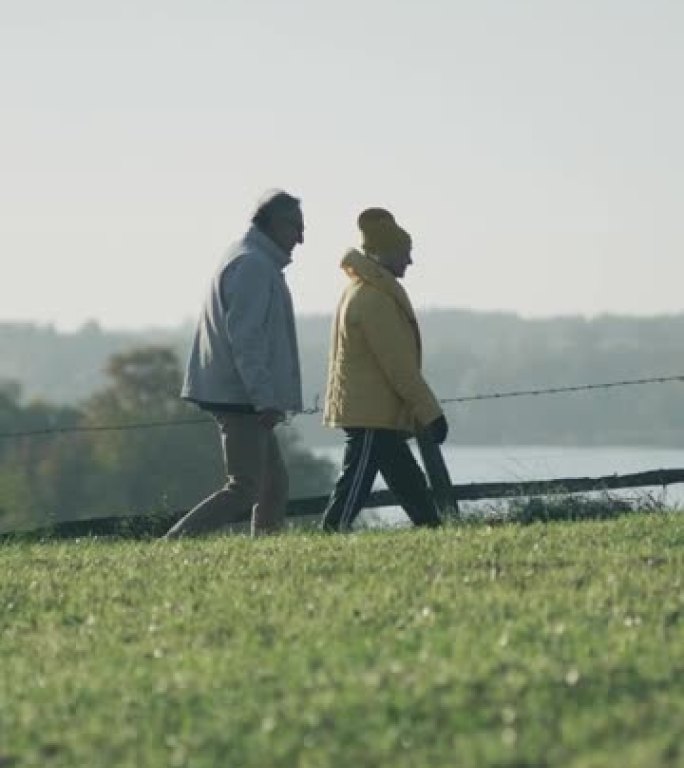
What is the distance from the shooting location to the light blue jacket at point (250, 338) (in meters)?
13.9

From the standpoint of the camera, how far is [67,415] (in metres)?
107

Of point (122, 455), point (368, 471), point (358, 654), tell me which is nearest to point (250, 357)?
point (368, 471)

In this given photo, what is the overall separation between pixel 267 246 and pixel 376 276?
0.63 m

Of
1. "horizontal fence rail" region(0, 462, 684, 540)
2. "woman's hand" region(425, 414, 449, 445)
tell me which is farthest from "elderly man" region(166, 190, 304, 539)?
"horizontal fence rail" region(0, 462, 684, 540)

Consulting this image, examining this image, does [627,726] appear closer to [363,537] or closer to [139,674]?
[139,674]

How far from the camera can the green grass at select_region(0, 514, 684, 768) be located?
7457mm

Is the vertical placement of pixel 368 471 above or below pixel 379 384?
below

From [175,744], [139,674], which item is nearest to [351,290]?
[139,674]

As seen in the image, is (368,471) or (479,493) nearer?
(368,471)

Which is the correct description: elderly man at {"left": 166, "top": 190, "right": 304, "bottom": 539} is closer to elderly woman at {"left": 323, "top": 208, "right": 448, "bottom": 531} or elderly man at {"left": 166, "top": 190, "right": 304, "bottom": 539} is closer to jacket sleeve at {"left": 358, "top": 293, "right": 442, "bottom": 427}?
elderly woman at {"left": 323, "top": 208, "right": 448, "bottom": 531}

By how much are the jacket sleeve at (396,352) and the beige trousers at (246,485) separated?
2.48 ft

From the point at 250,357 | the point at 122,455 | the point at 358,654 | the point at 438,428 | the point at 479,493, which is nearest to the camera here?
the point at 358,654

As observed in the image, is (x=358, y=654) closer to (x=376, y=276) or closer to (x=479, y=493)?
(x=376, y=276)

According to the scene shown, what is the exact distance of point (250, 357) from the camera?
13875 millimetres
